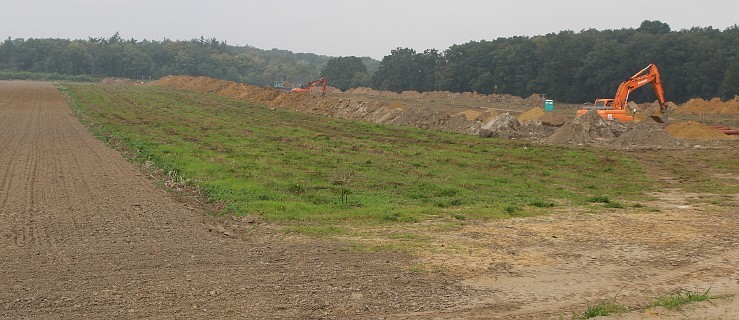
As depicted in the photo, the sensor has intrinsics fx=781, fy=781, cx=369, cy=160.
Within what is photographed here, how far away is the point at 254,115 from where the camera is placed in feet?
161

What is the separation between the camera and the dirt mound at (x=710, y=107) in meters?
A: 62.8

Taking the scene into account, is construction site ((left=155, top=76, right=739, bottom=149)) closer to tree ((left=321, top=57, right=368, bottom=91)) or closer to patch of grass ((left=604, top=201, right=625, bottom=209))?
patch of grass ((left=604, top=201, right=625, bottom=209))

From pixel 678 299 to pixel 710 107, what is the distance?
61494 mm

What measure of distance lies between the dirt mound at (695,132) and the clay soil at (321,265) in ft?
75.8

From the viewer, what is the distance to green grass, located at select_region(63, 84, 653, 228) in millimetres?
16094

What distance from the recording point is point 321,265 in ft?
35.4

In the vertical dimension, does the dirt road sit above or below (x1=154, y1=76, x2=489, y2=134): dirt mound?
above

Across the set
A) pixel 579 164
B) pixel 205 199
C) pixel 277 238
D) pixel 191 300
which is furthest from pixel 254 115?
pixel 191 300

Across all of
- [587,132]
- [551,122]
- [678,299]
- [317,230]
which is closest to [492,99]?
[551,122]

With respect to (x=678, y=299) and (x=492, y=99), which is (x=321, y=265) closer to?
(x=678, y=299)

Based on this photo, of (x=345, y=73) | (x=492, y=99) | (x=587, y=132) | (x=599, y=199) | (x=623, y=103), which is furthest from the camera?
(x=345, y=73)

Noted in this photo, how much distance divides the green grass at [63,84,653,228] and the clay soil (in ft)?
4.84

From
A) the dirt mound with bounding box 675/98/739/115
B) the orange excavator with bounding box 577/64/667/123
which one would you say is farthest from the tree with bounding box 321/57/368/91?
the orange excavator with bounding box 577/64/667/123

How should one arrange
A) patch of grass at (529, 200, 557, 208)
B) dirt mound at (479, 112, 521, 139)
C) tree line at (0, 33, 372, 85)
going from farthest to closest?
tree line at (0, 33, 372, 85) < dirt mound at (479, 112, 521, 139) < patch of grass at (529, 200, 557, 208)
